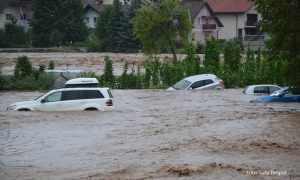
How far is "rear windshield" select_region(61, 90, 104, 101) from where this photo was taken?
22.0 meters

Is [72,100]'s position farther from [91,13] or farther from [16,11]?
[16,11]

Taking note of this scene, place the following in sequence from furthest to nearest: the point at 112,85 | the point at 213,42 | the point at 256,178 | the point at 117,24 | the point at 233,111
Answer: the point at 117,24 < the point at 213,42 < the point at 112,85 < the point at 233,111 < the point at 256,178

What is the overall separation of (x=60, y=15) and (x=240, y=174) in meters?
68.9

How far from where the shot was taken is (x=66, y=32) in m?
78.9

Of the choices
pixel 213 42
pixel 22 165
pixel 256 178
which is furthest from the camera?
pixel 213 42

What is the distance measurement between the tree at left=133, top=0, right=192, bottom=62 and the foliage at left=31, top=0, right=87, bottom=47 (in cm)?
3449

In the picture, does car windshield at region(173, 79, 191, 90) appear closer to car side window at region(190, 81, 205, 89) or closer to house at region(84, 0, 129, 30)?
car side window at region(190, 81, 205, 89)

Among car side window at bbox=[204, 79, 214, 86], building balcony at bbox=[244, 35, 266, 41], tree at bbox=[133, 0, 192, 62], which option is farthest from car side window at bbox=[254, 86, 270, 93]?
building balcony at bbox=[244, 35, 266, 41]

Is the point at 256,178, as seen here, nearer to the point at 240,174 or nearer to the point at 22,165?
the point at 240,174

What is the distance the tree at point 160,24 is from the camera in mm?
44031

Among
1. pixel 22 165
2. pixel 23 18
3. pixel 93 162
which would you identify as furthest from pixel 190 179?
pixel 23 18

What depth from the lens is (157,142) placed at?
54.6 feet

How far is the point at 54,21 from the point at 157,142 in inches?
2517

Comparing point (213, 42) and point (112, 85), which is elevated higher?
point (213, 42)
